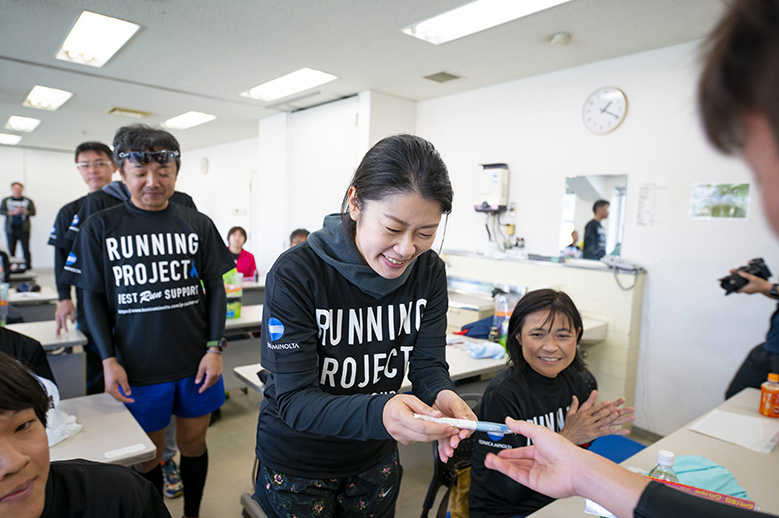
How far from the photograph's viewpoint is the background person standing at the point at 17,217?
413 inches

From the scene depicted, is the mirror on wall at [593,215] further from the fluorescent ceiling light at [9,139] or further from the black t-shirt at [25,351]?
the fluorescent ceiling light at [9,139]

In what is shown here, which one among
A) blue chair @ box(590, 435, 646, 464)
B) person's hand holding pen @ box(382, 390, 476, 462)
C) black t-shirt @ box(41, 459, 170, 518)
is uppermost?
person's hand holding pen @ box(382, 390, 476, 462)

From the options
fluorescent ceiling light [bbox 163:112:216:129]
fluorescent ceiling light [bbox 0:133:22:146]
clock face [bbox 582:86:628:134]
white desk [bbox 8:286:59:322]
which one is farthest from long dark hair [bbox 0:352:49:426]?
fluorescent ceiling light [bbox 0:133:22:146]

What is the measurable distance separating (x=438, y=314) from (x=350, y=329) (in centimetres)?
27

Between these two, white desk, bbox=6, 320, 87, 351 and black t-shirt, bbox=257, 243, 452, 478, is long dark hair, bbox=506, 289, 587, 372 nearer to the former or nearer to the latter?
black t-shirt, bbox=257, 243, 452, 478

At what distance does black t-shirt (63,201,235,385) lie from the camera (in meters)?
1.89

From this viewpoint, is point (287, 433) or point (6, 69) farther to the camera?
point (6, 69)

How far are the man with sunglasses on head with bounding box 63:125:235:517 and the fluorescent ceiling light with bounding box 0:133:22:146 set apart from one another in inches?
396

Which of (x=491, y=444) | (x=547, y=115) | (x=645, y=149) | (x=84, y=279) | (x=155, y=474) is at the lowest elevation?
(x=155, y=474)

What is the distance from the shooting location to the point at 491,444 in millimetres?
1545

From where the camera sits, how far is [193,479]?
2.12 meters

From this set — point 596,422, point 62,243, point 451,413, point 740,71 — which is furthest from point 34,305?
point 740,71

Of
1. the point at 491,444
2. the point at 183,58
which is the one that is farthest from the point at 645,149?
A: the point at 183,58

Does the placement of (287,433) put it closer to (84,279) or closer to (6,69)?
(84,279)
